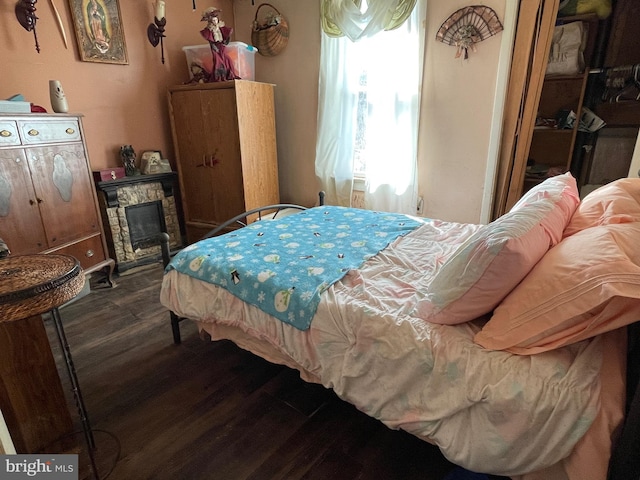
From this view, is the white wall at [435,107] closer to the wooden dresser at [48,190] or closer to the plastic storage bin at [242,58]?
the plastic storage bin at [242,58]

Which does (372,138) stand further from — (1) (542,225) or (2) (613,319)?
(2) (613,319)

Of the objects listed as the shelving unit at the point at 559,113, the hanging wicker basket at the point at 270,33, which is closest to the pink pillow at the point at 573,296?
the shelving unit at the point at 559,113

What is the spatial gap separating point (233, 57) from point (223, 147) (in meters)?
0.82

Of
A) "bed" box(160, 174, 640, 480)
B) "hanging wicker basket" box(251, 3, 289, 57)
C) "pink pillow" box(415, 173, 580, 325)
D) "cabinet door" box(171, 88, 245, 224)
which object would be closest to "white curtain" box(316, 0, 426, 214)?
"hanging wicker basket" box(251, 3, 289, 57)

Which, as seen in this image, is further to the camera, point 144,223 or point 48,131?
point 144,223

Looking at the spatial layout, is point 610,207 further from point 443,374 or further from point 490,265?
point 443,374

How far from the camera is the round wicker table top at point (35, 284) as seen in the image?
1.01 m

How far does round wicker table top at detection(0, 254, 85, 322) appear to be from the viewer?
3.30 feet

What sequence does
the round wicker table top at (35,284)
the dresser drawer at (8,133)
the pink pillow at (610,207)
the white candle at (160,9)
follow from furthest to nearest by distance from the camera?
the white candle at (160,9) < the dresser drawer at (8,133) < the pink pillow at (610,207) < the round wicker table top at (35,284)

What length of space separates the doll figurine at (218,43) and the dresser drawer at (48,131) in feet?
4.15

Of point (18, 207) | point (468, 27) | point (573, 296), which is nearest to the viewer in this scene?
point (573, 296)

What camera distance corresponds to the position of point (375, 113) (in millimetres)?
3227

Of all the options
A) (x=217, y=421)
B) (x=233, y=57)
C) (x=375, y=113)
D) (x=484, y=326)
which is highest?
(x=233, y=57)

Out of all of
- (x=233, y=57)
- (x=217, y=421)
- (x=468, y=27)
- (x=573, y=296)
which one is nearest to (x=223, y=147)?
(x=233, y=57)
